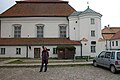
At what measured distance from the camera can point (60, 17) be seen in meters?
35.2

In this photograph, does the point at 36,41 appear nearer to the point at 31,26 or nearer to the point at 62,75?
the point at 31,26

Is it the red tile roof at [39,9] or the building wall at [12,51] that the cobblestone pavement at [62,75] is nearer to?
the building wall at [12,51]

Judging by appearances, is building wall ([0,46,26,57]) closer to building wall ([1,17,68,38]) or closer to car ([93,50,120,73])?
building wall ([1,17,68,38])

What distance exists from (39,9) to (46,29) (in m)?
5.12

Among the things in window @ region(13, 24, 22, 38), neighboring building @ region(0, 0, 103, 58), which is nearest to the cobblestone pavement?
neighboring building @ region(0, 0, 103, 58)

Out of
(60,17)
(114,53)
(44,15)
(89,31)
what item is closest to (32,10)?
(44,15)

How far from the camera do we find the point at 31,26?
35250 mm

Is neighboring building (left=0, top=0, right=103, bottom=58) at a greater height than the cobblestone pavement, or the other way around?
neighboring building (left=0, top=0, right=103, bottom=58)

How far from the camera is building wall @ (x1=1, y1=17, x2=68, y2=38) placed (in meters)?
35.2

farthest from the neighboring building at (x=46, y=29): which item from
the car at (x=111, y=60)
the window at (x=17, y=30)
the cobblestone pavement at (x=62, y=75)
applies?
the cobblestone pavement at (x=62, y=75)

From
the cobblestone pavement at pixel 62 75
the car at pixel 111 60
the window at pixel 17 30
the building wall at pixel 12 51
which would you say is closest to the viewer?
the cobblestone pavement at pixel 62 75

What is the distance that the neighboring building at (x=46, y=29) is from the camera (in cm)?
3197

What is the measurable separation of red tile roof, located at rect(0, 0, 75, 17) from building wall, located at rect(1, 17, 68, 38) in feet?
2.85

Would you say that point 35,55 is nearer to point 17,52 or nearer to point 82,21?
point 17,52
